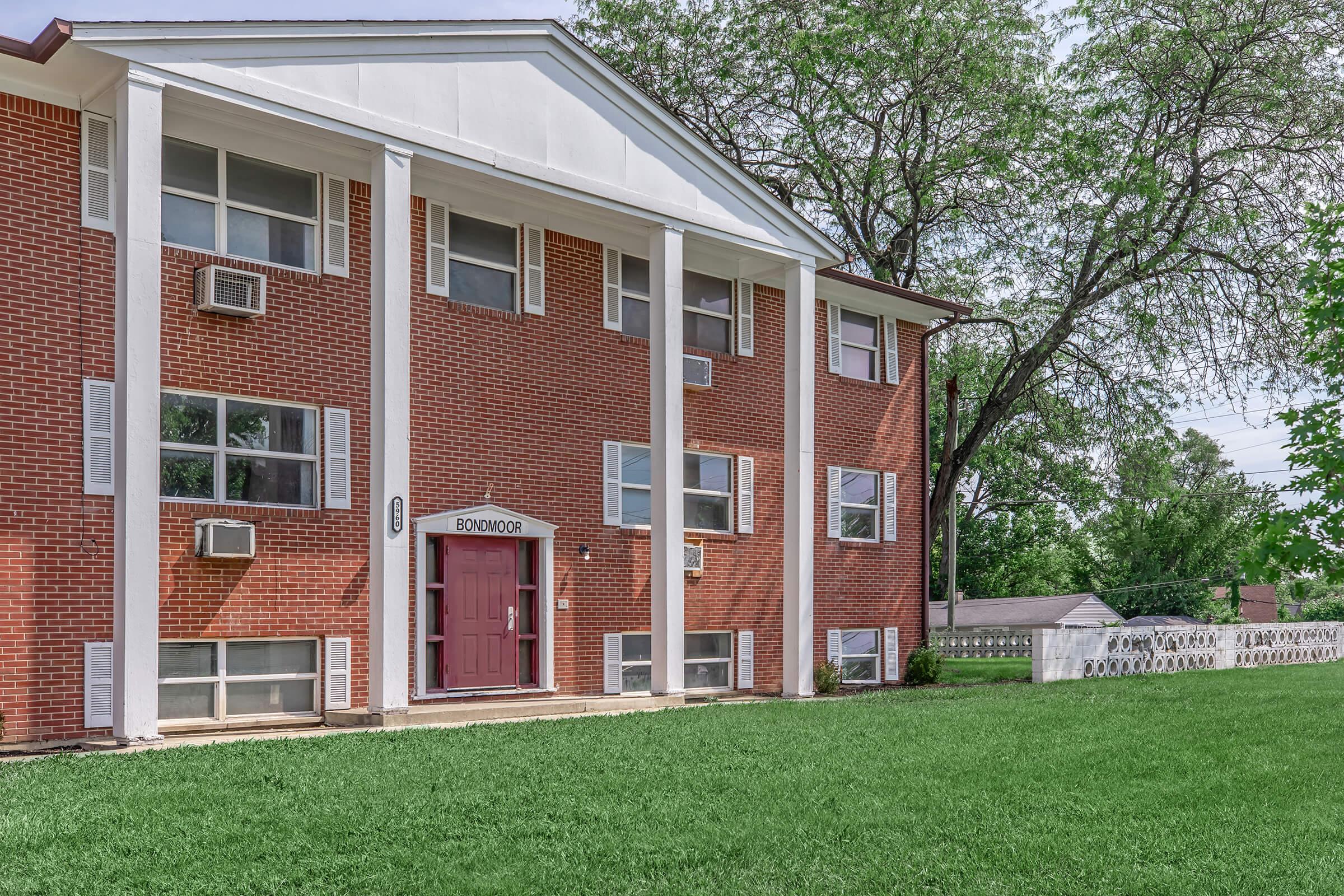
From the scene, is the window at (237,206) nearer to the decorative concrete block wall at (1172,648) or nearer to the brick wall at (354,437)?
the brick wall at (354,437)

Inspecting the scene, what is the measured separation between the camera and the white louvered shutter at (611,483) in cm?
1673

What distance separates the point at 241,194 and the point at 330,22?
2.12 metres

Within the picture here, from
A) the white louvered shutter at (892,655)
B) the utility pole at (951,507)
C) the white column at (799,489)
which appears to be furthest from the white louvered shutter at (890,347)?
the utility pole at (951,507)

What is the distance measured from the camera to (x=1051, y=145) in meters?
23.6

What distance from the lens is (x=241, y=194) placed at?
44.5 ft

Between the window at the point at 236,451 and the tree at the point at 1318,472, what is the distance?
10.5 meters

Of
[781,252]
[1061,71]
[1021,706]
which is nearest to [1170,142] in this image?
[1061,71]

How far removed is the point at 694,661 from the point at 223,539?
7534 mm

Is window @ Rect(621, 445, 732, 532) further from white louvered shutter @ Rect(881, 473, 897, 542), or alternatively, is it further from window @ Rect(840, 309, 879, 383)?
white louvered shutter @ Rect(881, 473, 897, 542)

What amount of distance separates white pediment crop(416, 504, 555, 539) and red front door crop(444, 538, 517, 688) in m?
0.19

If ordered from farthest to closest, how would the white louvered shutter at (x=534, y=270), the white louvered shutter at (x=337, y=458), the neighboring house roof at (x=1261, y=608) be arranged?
the neighboring house roof at (x=1261, y=608) → the white louvered shutter at (x=534, y=270) → the white louvered shutter at (x=337, y=458)

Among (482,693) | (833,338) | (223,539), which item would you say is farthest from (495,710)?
(833,338)

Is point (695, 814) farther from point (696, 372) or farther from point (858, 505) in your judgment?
point (858, 505)

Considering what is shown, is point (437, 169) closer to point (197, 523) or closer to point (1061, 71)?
point (197, 523)
